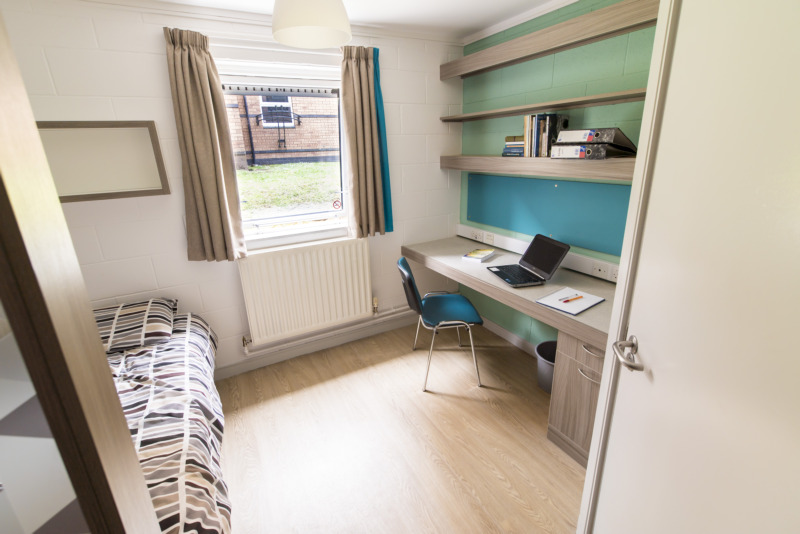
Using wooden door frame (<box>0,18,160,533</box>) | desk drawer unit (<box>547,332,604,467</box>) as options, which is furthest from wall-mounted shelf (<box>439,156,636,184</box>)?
wooden door frame (<box>0,18,160,533</box>)

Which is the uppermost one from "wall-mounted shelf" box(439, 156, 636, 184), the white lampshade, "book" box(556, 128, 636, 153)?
the white lampshade

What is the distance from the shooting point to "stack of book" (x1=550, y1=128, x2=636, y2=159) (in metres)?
1.82

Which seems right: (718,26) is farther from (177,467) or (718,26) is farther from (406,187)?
(406,187)

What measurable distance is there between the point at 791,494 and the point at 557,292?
1415mm

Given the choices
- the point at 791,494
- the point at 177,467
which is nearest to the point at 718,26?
the point at 791,494

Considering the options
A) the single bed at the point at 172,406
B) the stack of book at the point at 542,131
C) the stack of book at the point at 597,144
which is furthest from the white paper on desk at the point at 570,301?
the single bed at the point at 172,406

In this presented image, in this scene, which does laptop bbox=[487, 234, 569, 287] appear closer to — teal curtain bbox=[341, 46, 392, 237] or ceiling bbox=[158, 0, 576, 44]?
teal curtain bbox=[341, 46, 392, 237]

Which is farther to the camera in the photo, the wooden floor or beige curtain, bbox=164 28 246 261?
beige curtain, bbox=164 28 246 261

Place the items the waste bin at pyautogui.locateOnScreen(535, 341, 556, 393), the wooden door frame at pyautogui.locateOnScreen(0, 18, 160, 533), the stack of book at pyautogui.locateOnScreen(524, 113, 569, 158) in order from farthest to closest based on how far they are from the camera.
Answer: the waste bin at pyautogui.locateOnScreen(535, 341, 556, 393) < the stack of book at pyautogui.locateOnScreen(524, 113, 569, 158) < the wooden door frame at pyautogui.locateOnScreen(0, 18, 160, 533)

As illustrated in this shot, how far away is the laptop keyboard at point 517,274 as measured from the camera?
7.27 ft

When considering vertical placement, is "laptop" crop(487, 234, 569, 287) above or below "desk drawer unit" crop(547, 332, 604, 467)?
above

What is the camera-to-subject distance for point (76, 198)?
1.90 m

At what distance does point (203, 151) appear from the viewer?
2125 mm

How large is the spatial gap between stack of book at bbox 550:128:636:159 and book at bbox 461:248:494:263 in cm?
91
